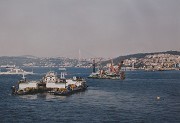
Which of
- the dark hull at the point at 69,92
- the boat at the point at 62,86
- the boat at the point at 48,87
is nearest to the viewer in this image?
the dark hull at the point at 69,92

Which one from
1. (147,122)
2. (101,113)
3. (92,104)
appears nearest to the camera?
(147,122)

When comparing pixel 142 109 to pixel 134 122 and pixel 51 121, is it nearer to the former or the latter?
pixel 134 122

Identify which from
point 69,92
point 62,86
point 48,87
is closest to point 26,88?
point 48,87

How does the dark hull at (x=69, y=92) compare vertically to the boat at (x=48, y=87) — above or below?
below

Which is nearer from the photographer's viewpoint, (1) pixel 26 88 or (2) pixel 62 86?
(2) pixel 62 86

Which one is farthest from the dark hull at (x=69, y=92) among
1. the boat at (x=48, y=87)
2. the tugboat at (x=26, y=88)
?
the tugboat at (x=26, y=88)

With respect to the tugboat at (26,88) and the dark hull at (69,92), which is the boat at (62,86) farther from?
the tugboat at (26,88)

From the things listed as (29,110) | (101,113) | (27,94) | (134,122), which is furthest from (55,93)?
(134,122)

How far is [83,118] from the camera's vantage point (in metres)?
59.9

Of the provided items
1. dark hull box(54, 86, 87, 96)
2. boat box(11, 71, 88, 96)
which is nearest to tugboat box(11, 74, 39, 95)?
boat box(11, 71, 88, 96)

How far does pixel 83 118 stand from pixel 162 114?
13.9m

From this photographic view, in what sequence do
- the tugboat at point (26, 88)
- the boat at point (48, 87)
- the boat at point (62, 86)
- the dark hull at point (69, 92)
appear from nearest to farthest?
the dark hull at point (69, 92)
the boat at point (62, 86)
the boat at point (48, 87)
the tugboat at point (26, 88)

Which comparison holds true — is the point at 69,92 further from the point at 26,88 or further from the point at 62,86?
the point at 26,88

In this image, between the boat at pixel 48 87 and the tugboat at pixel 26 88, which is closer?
the boat at pixel 48 87
